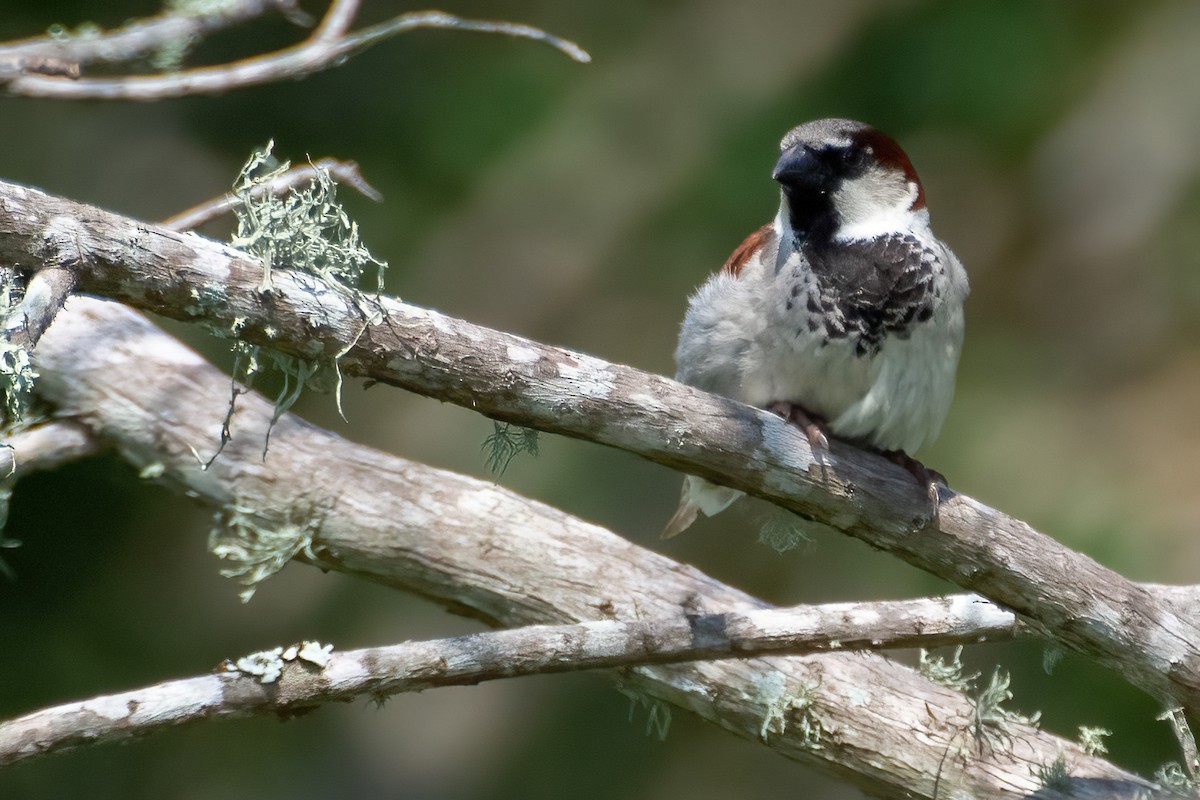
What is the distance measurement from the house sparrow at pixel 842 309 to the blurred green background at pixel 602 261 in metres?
2.14

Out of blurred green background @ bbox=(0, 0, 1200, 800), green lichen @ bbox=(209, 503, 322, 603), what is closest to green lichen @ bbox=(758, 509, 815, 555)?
green lichen @ bbox=(209, 503, 322, 603)

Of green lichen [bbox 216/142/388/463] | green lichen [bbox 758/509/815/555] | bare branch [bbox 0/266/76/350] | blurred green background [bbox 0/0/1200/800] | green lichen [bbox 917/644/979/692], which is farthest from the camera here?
blurred green background [bbox 0/0/1200/800]

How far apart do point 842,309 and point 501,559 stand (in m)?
0.93

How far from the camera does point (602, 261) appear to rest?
5.19 metres

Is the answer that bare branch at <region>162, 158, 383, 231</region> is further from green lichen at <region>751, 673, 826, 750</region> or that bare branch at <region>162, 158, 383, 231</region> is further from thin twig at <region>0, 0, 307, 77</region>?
green lichen at <region>751, 673, 826, 750</region>

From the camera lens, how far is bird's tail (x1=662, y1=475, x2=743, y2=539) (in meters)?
2.67

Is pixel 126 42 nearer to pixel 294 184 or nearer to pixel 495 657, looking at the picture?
pixel 294 184

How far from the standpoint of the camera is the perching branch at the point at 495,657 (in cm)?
165

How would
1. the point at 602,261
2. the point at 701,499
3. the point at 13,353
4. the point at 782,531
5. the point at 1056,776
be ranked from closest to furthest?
the point at 13,353
the point at 1056,776
the point at 782,531
the point at 701,499
the point at 602,261

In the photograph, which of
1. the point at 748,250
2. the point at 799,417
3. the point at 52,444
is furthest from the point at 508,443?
the point at 52,444

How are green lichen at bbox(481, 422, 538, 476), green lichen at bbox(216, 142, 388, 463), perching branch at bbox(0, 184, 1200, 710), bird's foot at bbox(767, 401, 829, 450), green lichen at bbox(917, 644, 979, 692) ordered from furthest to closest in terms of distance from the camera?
green lichen at bbox(917, 644, 979, 692)
bird's foot at bbox(767, 401, 829, 450)
green lichen at bbox(481, 422, 538, 476)
green lichen at bbox(216, 142, 388, 463)
perching branch at bbox(0, 184, 1200, 710)

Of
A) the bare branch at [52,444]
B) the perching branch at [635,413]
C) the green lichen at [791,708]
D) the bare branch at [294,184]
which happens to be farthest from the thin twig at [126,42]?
the green lichen at [791,708]

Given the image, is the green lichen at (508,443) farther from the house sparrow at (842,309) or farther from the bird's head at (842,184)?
the bird's head at (842,184)

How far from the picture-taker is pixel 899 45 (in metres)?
4.93
